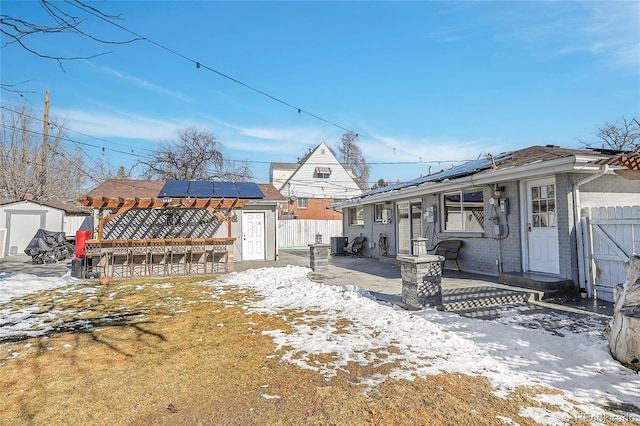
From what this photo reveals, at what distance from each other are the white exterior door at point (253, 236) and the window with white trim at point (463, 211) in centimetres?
753

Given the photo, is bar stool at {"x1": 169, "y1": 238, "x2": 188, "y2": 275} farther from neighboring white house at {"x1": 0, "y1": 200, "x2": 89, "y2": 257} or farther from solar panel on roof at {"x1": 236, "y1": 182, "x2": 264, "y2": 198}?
neighboring white house at {"x1": 0, "y1": 200, "x2": 89, "y2": 257}

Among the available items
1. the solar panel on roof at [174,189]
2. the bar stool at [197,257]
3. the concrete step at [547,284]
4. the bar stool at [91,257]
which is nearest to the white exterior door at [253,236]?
the solar panel on roof at [174,189]

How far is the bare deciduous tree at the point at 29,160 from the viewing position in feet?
70.7

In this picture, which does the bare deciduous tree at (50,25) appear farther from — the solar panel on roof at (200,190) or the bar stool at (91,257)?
the solar panel on roof at (200,190)

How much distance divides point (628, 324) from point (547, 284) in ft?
9.53

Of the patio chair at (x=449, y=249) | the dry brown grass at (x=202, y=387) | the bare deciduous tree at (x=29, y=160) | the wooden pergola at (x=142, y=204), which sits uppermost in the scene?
the bare deciduous tree at (x=29, y=160)

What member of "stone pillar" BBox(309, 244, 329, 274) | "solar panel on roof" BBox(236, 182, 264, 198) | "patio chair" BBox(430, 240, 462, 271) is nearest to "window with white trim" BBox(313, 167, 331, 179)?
"solar panel on roof" BBox(236, 182, 264, 198)

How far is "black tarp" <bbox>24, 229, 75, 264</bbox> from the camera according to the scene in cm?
1350

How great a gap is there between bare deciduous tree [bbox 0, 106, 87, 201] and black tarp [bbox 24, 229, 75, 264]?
351 inches

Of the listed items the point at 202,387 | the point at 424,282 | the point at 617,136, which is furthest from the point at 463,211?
the point at 617,136

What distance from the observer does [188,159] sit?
→ 2573cm

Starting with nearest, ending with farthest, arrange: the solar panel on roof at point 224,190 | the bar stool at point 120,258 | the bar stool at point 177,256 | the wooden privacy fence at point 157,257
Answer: the wooden privacy fence at point 157,257
the bar stool at point 120,258
the bar stool at point 177,256
the solar panel on roof at point 224,190

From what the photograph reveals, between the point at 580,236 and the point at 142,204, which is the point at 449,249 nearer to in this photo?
the point at 580,236

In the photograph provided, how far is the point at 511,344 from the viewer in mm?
3789
